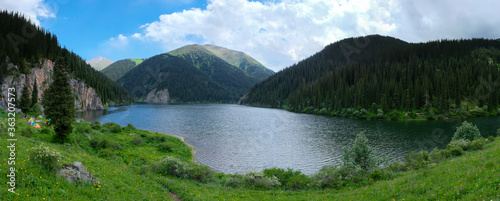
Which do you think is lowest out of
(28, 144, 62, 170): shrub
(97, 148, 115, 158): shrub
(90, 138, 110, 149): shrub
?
(97, 148, 115, 158): shrub

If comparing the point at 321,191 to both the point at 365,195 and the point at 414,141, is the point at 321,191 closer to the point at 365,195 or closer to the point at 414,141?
the point at 365,195

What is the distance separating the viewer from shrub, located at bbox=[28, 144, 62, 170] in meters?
12.4

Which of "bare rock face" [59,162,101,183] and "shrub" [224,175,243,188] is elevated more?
"bare rock face" [59,162,101,183]

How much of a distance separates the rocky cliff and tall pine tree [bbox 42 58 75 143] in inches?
480

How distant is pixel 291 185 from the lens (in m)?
24.4

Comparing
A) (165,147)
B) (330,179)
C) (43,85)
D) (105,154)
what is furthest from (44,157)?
(43,85)

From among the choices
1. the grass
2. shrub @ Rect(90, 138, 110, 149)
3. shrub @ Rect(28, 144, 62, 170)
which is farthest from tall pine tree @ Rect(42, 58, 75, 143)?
shrub @ Rect(28, 144, 62, 170)

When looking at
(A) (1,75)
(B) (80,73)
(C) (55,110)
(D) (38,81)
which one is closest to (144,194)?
(C) (55,110)

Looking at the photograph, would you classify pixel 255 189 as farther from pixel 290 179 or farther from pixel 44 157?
pixel 44 157

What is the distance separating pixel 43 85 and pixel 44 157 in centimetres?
13215

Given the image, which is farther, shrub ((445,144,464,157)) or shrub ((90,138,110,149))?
shrub ((90,138,110,149))

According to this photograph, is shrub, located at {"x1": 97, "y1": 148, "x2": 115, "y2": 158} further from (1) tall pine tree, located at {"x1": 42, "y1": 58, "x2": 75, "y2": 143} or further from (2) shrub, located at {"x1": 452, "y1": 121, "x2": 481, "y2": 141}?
(2) shrub, located at {"x1": 452, "y1": 121, "x2": 481, "y2": 141}

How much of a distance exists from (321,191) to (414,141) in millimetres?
50927

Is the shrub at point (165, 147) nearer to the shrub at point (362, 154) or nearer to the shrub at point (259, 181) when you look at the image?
the shrub at point (259, 181)
